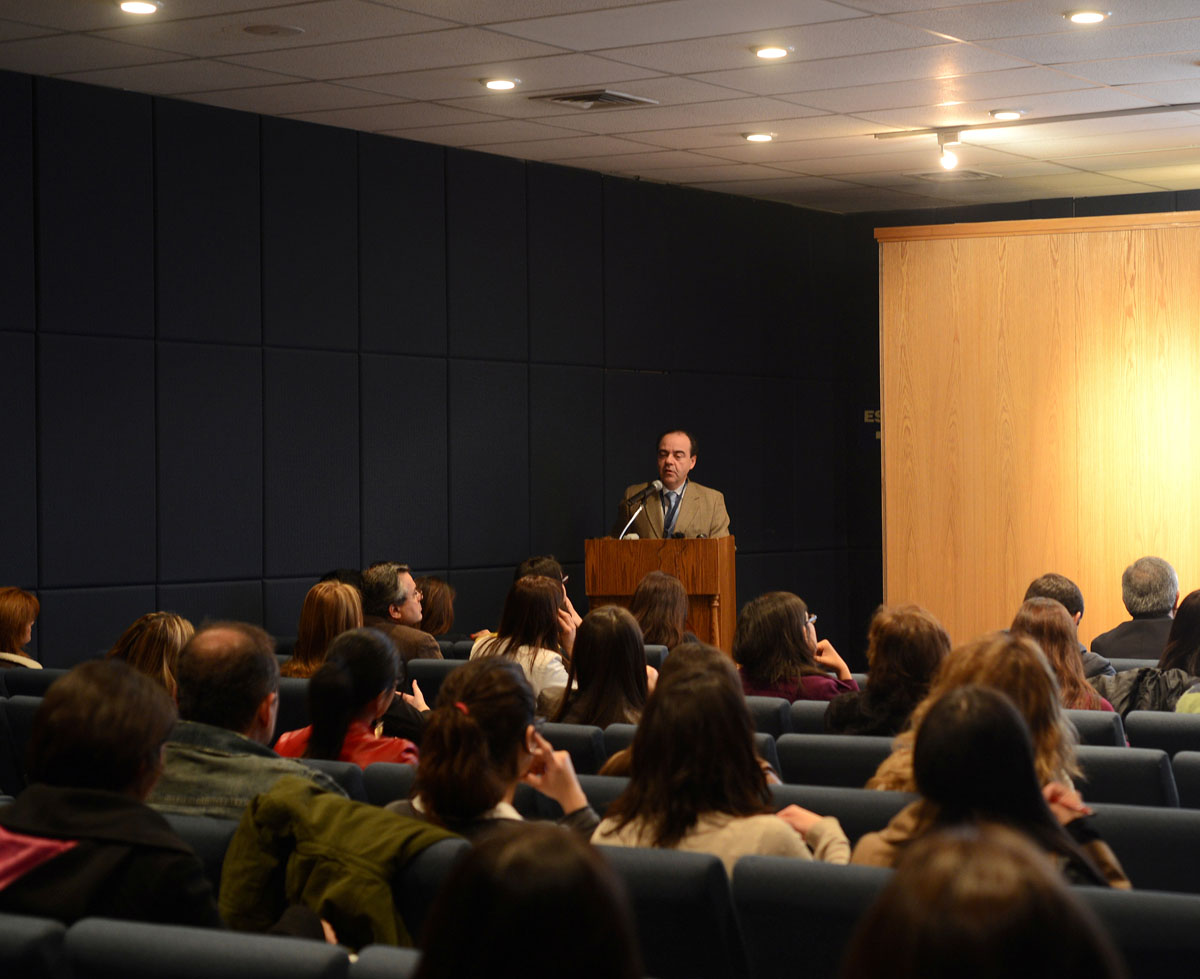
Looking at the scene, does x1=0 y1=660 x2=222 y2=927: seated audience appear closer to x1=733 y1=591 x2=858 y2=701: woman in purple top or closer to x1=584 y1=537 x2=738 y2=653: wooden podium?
x1=733 y1=591 x2=858 y2=701: woman in purple top

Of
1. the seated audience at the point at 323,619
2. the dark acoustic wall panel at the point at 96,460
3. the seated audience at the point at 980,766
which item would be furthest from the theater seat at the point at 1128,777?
the dark acoustic wall panel at the point at 96,460

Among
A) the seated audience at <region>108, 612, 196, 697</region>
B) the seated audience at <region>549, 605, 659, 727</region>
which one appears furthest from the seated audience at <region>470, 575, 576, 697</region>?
the seated audience at <region>108, 612, 196, 697</region>

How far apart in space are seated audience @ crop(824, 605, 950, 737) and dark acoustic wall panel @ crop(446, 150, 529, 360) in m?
5.25

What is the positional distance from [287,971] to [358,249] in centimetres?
710

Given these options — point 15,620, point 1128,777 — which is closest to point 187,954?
point 1128,777

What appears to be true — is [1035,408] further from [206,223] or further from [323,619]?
[323,619]

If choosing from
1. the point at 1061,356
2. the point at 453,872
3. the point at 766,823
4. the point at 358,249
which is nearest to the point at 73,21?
the point at 358,249

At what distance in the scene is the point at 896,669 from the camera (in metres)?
4.35

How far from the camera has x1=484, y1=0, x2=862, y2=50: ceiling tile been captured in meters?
6.11

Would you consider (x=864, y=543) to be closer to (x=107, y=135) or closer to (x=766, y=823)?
(x=107, y=135)

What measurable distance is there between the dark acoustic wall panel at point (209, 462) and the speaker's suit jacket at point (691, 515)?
246cm

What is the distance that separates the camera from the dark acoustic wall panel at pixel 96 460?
7.23m

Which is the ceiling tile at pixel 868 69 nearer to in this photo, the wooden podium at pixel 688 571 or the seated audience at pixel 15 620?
the wooden podium at pixel 688 571

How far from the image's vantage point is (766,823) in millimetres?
2812
